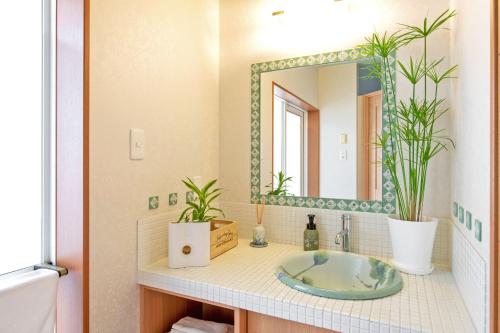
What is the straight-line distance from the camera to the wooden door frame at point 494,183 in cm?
69

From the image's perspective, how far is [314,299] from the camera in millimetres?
998

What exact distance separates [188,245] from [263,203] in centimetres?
55

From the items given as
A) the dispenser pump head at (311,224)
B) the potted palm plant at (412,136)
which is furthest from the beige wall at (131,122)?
the potted palm plant at (412,136)

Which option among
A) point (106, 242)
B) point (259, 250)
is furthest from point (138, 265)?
point (259, 250)

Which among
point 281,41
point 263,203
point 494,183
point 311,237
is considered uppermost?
point 281,41

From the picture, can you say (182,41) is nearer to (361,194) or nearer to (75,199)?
(75,199)

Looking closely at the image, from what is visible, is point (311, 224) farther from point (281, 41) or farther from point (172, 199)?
point (281, 41)

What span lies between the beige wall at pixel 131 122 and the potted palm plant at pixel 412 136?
2.94 feet

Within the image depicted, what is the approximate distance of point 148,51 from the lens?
1.31 meters

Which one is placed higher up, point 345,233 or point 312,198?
point 312,198

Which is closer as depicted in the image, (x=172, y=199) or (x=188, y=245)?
(x=188, y=245)

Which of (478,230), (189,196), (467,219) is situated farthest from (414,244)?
(189,196)

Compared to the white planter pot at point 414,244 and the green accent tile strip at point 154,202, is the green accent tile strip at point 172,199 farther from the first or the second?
the white planter pot at point 414,244

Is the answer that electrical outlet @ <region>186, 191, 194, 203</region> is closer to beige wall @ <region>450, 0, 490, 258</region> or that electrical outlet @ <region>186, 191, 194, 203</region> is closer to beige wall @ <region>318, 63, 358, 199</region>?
beige wall @ <region>318, 63, 358, 199</region>
